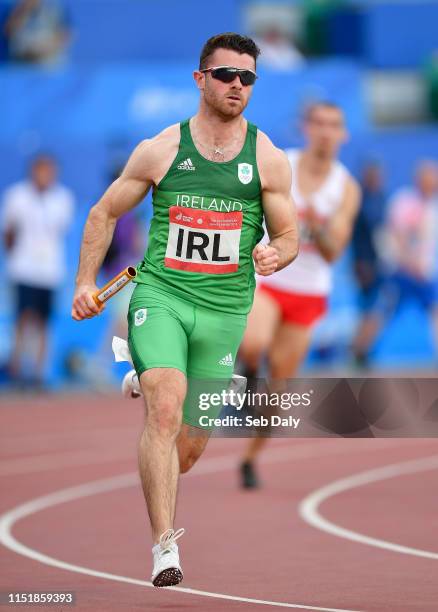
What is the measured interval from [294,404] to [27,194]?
11.8m

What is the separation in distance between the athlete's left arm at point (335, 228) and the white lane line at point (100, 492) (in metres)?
2.39

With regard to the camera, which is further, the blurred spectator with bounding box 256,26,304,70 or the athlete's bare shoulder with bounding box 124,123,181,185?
the blurred spectator with bounding box 256,26,304,70

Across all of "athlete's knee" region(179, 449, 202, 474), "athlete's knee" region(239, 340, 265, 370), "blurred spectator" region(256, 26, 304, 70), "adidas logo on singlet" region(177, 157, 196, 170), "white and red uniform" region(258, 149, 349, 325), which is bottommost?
"athlete's knee" region(179, 449, 202, 474)

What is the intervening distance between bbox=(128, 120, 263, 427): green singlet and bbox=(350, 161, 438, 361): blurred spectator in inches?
514

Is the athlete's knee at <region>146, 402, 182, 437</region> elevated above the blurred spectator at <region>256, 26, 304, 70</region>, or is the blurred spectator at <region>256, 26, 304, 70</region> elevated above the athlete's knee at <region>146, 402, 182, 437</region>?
the blurred spectator at <region>256, 26, 304, 70</region>

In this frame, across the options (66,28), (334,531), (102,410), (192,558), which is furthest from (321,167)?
(66,28)

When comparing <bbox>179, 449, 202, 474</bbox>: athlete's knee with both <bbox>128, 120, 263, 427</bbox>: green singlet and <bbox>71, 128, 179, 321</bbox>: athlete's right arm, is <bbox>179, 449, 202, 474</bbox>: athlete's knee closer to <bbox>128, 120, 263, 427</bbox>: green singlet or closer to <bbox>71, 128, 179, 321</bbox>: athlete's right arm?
<bbox>128, 120, 263, 427</bbox>: green singlet

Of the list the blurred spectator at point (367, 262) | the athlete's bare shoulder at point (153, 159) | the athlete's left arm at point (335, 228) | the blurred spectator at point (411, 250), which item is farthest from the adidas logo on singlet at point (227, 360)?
the blurred spectator at point (411, 250)

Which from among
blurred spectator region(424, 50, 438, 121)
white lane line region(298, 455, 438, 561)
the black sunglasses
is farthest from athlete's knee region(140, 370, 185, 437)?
blurred spectator region(424, 50, 438, 121)

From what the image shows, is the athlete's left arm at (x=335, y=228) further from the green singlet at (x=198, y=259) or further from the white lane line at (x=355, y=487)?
the green singlet at (x=198, y=259)

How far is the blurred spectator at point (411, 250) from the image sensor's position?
20859 millimetres

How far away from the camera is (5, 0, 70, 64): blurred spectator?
2131 cm

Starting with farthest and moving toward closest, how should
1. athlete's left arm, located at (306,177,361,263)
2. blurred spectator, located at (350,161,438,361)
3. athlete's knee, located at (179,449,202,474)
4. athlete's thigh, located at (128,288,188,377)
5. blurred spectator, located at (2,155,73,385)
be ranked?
→ 1. blurred spectator, located at (350,161,438,361)
2. blurred spectator, located at (2,155,73,385)
3. athlete's left arm, located at (306,177,361,263)
4. athlete's knee, located at (179,449,202,474)
5. athlete's thigh, located at (128,288,188,377)

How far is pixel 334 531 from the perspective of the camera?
9.88 m
